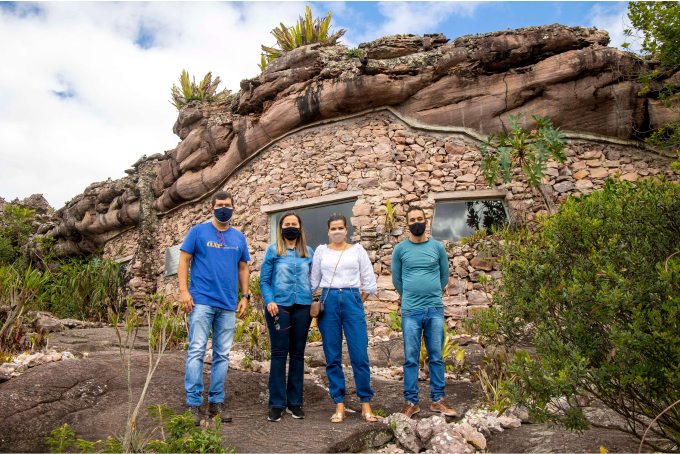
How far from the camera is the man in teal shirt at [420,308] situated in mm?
3475

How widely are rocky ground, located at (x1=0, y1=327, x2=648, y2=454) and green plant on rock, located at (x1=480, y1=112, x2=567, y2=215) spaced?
3429mm

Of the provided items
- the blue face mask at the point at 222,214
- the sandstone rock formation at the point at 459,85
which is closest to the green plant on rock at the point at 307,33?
the sandstone rock formation at the point at 459,85

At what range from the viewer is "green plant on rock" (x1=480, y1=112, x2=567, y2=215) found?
617cm

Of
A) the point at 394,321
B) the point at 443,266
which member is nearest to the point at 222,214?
the point at 443,266

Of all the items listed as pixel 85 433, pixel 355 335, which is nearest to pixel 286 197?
pixel 355 335

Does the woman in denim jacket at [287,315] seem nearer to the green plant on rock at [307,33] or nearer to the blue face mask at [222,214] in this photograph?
the blue face mask at [222,214]

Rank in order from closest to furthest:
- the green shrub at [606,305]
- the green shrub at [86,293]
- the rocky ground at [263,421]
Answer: the green shrub at [606,305], the rocky ground at [263,421], the green shrub at [86,293]

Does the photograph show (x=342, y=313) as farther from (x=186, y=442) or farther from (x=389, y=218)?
(x=389, y=218)

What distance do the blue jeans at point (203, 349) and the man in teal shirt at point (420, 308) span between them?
4.60 ft

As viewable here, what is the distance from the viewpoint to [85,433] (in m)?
2.84

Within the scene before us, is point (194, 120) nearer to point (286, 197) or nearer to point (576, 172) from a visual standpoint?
point (286, 197)

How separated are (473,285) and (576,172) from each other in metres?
2.47

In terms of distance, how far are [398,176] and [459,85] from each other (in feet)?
6.29

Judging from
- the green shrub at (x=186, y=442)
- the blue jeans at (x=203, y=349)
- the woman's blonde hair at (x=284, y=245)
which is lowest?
the green shrub at (x=186, y=442)
